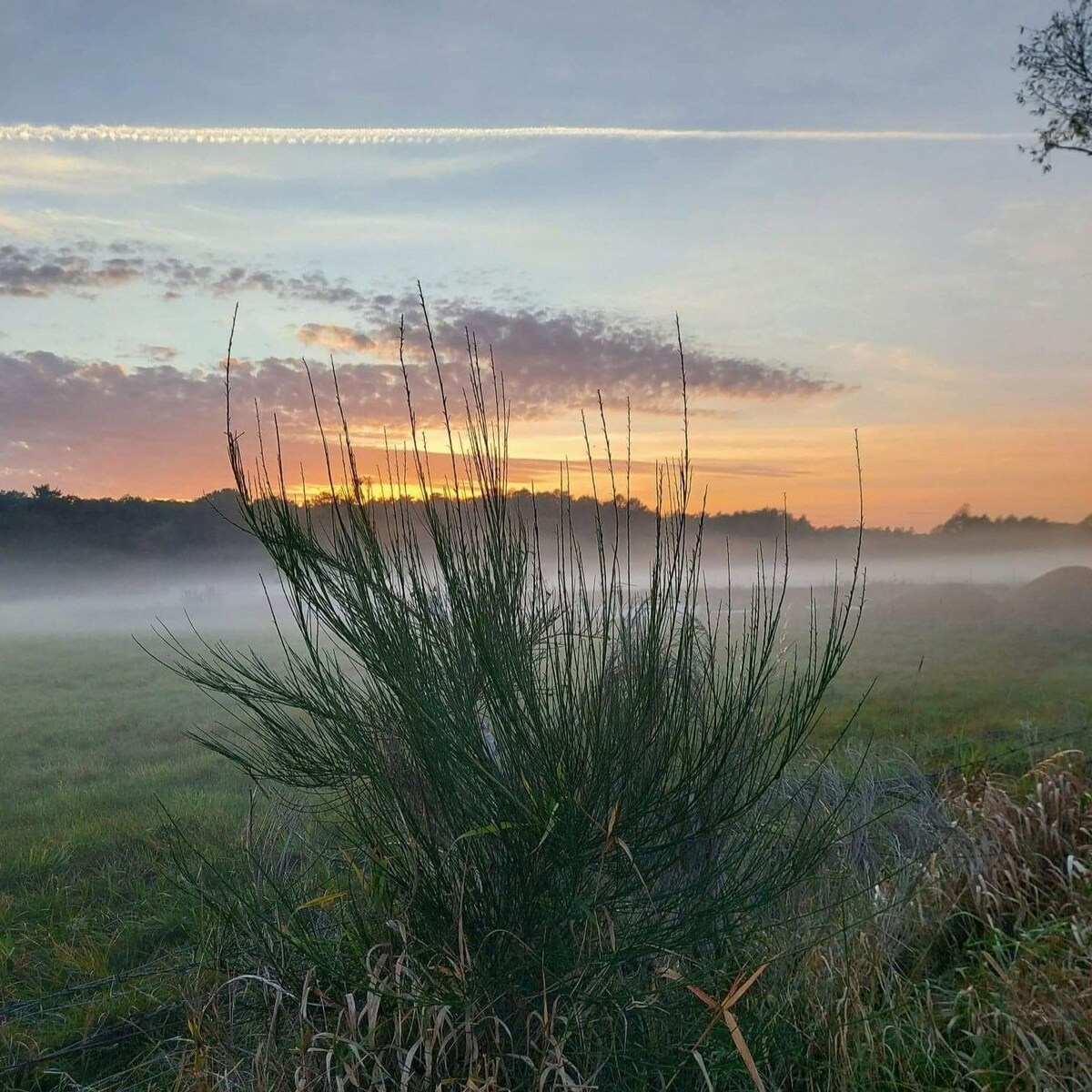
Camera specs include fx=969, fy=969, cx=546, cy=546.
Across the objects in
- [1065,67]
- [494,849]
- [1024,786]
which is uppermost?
[1065,67]

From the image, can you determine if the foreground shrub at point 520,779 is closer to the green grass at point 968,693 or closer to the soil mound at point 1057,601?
the green grass at point 968,693

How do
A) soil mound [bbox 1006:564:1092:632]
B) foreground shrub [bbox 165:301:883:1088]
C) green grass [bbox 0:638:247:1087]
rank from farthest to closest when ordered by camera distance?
soil mound [bbox 1006:564:1092:632], green grass [bbox 0:638:247:1087], foreground shrub [bbox 165:301:883:1088]

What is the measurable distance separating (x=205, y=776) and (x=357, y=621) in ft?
23.5

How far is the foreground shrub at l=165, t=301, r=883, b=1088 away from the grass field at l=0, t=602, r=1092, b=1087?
1.27 m

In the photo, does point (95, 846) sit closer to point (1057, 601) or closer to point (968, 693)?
point (968, 693)

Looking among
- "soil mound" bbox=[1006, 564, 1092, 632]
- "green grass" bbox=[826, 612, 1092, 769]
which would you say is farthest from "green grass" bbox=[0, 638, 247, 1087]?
"soil mound" bbox=[1006, 564, 1092, 632]

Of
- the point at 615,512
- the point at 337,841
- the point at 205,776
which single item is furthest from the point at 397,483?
the point at 205,776

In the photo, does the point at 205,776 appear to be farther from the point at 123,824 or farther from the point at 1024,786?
the point at 1024,786

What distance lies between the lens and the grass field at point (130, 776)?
4.96 m

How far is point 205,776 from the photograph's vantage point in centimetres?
966

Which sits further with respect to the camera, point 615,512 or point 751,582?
point 751,582

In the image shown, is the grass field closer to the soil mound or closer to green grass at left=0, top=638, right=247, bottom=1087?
green grass at left=0, top=638, right=247, bottom=1087

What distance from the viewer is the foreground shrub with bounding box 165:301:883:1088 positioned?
3.11 meters

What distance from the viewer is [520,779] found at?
3.00m
